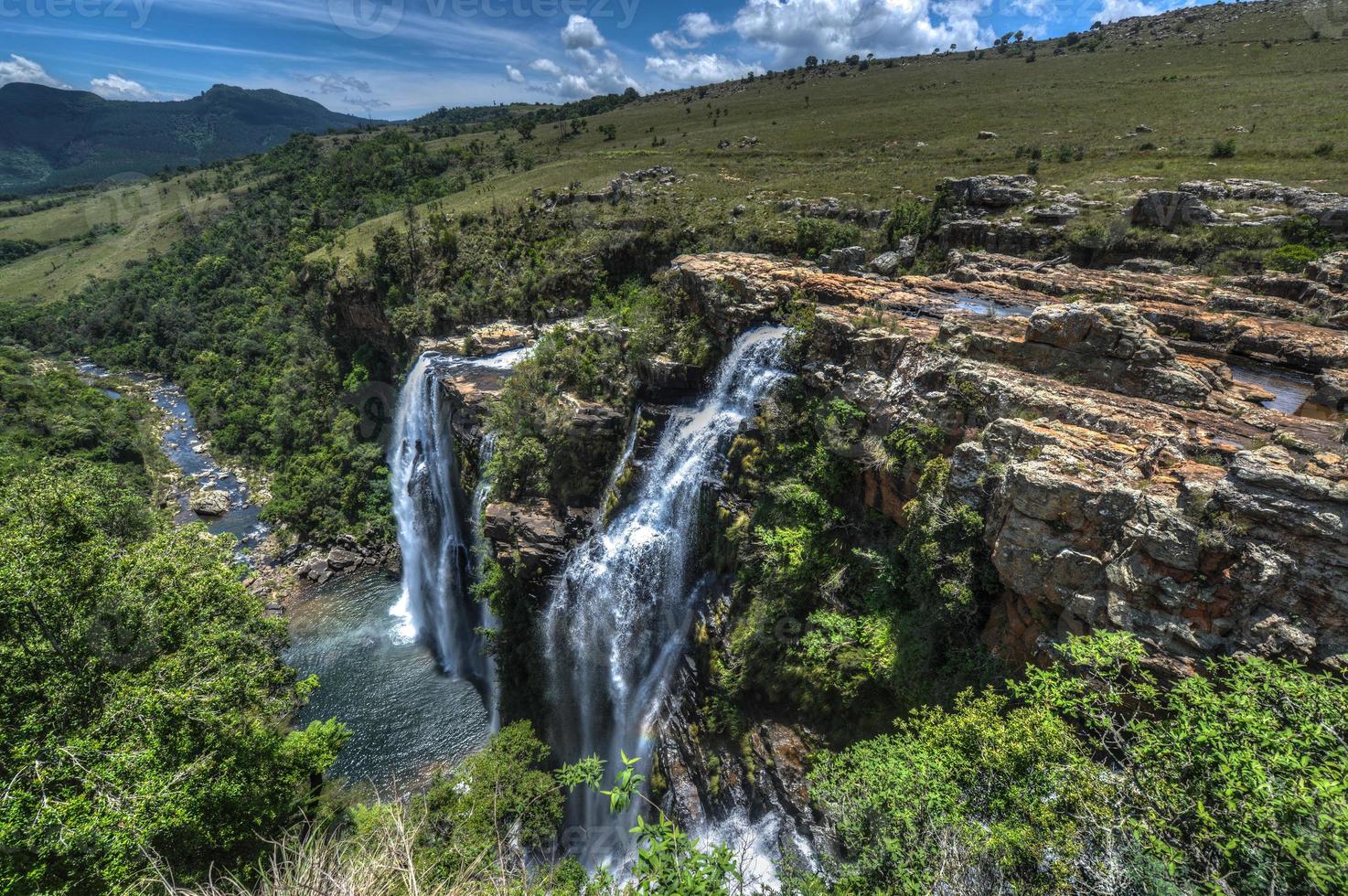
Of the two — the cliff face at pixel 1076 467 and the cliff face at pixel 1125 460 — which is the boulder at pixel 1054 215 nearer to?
the cliff face at pixel 1076 467

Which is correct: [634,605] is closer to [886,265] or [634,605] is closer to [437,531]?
[437,531]

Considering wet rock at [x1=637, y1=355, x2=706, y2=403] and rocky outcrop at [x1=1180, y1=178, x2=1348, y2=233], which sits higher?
rocky outcrop at [x1=1180, y1=178, x2=1348, y2=233]

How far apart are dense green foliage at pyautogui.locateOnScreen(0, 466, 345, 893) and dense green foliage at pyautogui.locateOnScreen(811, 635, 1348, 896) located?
12678 mm

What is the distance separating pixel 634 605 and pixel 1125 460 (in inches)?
652

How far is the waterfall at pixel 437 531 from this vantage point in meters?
30.6

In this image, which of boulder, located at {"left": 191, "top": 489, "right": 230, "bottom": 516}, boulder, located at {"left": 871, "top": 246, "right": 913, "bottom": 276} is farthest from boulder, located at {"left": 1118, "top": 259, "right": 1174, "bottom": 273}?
boulder, located at {"left": 191, "top": 489, "right": 230, "bottom": 516}

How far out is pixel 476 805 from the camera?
61.6ft

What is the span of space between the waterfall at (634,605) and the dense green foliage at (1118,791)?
1049 centimetres

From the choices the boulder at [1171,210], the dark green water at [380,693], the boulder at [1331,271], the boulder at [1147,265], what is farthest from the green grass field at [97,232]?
the boulder at [1331,271]

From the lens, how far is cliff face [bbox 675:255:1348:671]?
374 inches

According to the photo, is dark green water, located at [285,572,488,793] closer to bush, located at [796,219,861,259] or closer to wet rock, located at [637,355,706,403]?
wet rock, located at [637,355,706,403]

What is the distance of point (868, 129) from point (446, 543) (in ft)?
216

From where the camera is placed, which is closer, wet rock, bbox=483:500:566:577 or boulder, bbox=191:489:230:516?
wet rock, bbox=483:500:566:577

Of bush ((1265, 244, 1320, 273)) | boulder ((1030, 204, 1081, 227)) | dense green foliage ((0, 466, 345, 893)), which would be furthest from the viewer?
boulder ((1030, 204, 1081, 227))
